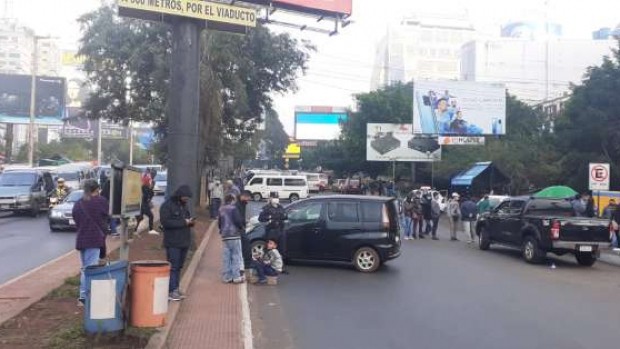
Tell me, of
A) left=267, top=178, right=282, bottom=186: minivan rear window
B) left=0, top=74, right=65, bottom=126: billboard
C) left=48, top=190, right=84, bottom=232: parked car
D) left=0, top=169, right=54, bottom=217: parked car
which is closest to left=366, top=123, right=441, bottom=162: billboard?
left=267, top=178, right=282, bottom=186: minivan rear window

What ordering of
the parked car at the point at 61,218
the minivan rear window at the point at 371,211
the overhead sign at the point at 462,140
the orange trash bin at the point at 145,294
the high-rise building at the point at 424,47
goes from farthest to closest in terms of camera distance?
the high-rise building at the point at 424,47 → the overhead sign at the point at 462,140 → the parked car at the point at 61,218 → the minivan rear window at the point at 371,211 → the orange trash bin at the point at 145,294

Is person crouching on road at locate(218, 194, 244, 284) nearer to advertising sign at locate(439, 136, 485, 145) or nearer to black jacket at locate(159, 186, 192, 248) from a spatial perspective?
black jacket at locate(159, 186, 192, 248)

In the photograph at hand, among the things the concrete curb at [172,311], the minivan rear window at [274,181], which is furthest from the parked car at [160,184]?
the concrete curb at [172,311]

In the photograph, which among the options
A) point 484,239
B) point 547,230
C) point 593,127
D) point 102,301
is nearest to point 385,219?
point 547,230

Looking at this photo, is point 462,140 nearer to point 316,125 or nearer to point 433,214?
point 433,214

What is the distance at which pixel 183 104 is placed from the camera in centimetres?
1603

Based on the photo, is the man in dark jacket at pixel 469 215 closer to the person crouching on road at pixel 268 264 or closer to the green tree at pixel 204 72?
the green tree at pixel 204 72

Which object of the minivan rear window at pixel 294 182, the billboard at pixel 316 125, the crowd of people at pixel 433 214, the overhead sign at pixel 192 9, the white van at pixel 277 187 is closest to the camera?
the overhead sign at pixel 192 9

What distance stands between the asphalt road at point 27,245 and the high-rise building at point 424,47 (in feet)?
326

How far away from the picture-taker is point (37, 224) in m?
25.0

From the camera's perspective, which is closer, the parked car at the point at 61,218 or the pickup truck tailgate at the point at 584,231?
the pickup truck tailgate at the point at 584,231

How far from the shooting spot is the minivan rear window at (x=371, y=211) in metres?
14.9

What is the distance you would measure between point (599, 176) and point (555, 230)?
18.8 ft

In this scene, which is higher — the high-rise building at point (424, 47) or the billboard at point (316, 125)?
the high-rise building at point (424, 47)
